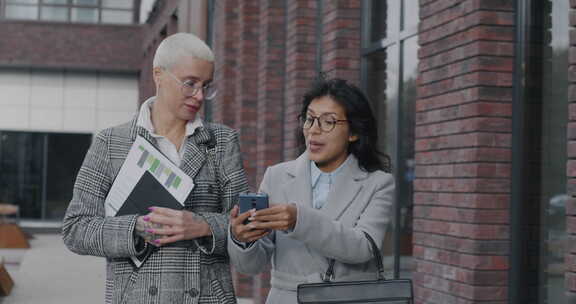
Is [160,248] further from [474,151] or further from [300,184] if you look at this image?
[474,151]

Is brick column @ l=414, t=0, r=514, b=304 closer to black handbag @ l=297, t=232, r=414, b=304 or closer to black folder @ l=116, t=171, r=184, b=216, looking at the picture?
black handbag @ l=297, t=232, r=414, b=304

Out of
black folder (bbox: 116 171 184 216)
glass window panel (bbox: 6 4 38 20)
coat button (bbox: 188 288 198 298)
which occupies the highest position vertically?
glass window panel (bbox: 6 4 38 20)

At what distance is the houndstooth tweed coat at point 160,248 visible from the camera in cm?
310

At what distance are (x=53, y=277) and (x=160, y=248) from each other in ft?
37.1

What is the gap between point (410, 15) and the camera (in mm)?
6805

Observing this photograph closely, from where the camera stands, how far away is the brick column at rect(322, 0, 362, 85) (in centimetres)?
775

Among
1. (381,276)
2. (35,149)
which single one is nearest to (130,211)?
(381,276)

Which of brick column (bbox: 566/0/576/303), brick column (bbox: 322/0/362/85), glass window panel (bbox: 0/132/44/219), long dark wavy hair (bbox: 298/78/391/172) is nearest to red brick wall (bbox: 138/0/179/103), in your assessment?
glass window panel (bbox: 0/132/44/219)

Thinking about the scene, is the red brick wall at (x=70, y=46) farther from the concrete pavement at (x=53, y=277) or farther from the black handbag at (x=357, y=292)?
the black handbag at (x=357, y=292)

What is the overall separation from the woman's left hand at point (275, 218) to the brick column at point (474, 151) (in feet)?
7.40

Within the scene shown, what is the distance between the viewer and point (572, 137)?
3.98 m

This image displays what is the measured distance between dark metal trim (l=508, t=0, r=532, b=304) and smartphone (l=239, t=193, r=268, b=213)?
2.57 m

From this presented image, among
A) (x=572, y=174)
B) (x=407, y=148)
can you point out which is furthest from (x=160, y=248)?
(x=407, y=148)

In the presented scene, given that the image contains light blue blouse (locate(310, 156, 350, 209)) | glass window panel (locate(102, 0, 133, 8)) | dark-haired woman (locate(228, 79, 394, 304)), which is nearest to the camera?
dark-haired woman (locate(228, 79, 394, 304))
